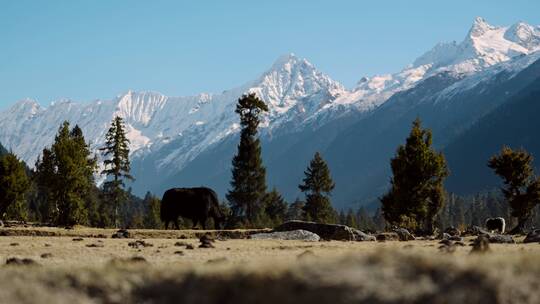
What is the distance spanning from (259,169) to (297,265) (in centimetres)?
7271

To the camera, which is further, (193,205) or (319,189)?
(319,189)

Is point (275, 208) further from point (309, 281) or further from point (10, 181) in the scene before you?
point (309, 281)

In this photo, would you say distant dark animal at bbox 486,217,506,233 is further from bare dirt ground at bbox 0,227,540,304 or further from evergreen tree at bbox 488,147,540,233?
bare dirt ground at bbox 0,227,540,304

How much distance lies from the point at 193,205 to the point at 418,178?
64.2 feet

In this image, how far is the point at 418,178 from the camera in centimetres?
5850

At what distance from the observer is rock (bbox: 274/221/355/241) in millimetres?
36875

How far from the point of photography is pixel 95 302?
35.4 ft

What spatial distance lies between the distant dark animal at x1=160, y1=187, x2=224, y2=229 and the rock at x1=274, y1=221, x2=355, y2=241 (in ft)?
31.6

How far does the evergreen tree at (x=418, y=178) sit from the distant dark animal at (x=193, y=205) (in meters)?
16.8

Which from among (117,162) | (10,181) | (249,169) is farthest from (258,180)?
(10,181)

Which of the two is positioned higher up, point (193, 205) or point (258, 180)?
point (258, 180)

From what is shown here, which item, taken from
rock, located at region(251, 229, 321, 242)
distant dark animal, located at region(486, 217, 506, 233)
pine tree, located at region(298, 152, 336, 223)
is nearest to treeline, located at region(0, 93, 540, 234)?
pine tree, located at region(298, 152, 336, 223)

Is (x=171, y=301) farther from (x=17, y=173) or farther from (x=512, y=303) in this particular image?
(x=17, y=173)

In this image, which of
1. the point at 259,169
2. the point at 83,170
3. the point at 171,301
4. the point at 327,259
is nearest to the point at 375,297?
the point at 327,259
